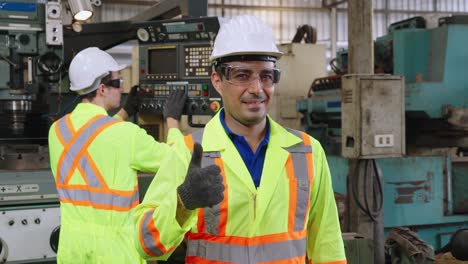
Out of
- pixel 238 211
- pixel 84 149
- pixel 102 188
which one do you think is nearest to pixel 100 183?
pixel 102 188

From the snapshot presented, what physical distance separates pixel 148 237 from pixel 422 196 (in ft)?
8.71

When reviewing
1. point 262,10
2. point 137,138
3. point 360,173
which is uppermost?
point 262,10

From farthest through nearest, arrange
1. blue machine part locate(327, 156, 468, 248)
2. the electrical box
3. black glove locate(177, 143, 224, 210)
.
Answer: blue machine part locate(327, 156, 468, 248), the electrical box, black glove locate(177, 143, 224, 210)

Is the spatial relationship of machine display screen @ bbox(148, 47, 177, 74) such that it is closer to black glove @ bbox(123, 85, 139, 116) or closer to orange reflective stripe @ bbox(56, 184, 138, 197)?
black glove @ bbox(123, 85, 139, 116)

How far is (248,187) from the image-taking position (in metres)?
1.15

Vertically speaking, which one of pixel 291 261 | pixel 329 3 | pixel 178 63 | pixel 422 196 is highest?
pixel 329 3

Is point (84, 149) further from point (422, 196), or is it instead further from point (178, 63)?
point (422, 196)

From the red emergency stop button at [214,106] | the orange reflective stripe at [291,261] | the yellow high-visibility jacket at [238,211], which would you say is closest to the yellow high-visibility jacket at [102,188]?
the red emergency stop button at [214,106]

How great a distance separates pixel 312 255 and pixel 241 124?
358mm

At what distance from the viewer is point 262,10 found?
10117 millimetres

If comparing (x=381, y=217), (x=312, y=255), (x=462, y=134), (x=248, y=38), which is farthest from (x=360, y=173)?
(x=248, y=38)

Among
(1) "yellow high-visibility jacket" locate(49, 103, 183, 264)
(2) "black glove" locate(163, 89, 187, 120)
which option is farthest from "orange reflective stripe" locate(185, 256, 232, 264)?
(2) "black glove" locate(163, 89, 187, 120)

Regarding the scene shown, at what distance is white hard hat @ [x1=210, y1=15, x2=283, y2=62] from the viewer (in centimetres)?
119

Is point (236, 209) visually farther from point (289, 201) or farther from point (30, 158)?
point (30, 158)
